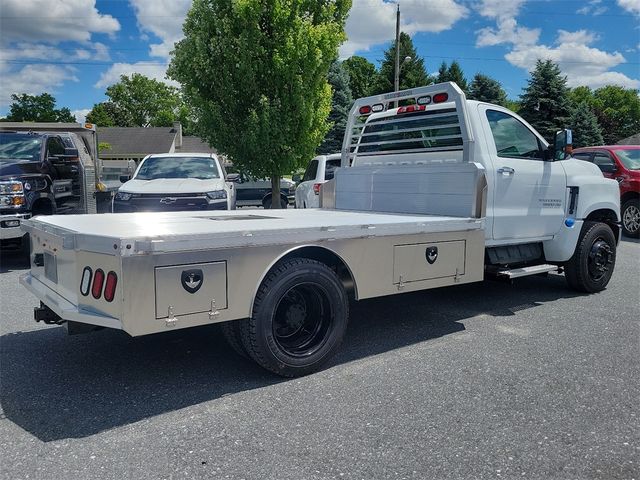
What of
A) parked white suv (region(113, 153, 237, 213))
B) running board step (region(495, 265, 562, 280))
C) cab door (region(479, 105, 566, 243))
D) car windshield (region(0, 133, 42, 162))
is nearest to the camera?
running board step (region(495, 265, 562, 280))

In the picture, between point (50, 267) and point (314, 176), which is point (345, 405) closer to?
point (50, 267)

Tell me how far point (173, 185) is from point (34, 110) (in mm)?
72891

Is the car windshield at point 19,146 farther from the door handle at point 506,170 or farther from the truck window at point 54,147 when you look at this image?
the door handle at point 506,170

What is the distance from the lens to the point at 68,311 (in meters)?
3.45

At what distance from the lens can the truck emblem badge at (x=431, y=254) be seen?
4.64 m

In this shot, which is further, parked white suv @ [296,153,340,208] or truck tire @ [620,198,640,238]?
parked white suv @ [296,153,340,208]

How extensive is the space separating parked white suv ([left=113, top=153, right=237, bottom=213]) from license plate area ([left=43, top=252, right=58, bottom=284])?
17.0 ft

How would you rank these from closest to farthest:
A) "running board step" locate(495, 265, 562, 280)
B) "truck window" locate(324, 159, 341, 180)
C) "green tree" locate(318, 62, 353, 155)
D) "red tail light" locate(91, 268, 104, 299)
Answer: "red tail light" locate(91, 268, 104, 299) → "running board step" locate(495, 265, 562, 280) → "truck window" locate(324, 159, 341, 180) → "green tree" locate(318, 62, 353, 155)

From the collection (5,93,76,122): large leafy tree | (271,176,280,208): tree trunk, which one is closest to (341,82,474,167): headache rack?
(271,176,280,208): tree trunk

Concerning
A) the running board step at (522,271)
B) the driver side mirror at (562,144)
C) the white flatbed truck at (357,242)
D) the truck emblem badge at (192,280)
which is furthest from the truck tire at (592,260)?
the truck emblem badge at (192,280)

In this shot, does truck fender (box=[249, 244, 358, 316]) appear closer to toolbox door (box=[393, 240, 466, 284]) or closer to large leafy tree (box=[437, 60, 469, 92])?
toolbox door (box=[393, 240, 466, 284])

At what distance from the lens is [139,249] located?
3.09 metres

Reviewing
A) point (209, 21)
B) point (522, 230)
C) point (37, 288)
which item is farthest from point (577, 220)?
point (209, 21)

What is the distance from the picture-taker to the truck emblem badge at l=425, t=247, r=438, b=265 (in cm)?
464
